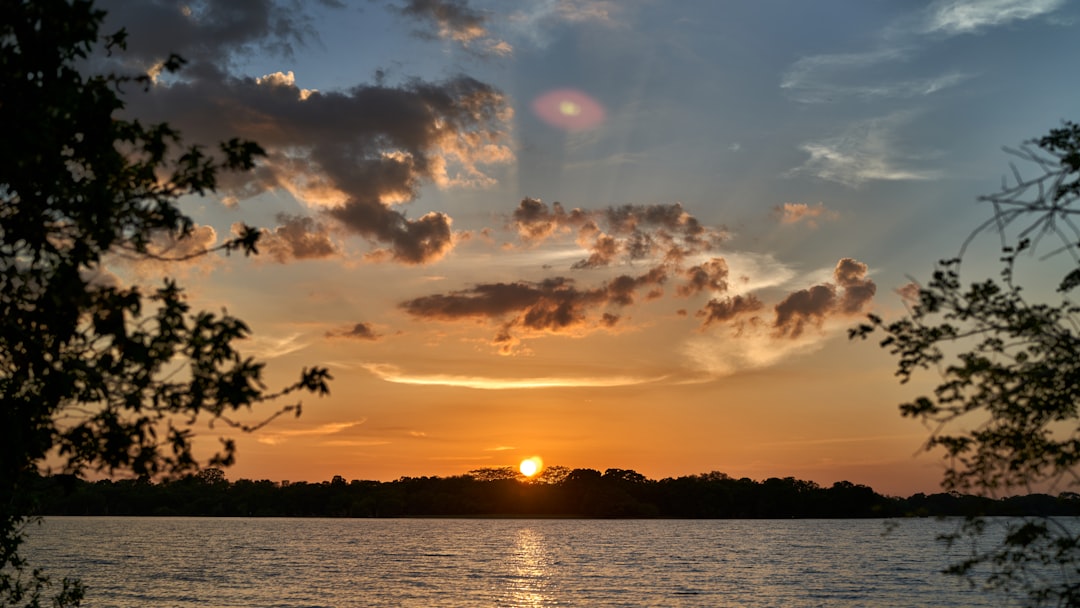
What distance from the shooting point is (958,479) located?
17.5m

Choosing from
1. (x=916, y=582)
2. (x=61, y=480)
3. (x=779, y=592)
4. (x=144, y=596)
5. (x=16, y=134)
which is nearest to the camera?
(x=16, y=134)

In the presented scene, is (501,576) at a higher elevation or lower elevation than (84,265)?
lower

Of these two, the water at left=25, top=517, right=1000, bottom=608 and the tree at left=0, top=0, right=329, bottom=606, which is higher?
the tree at left=0, top=0, right=329, bottom=606

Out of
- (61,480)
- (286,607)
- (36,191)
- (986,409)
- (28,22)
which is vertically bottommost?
(286,607)

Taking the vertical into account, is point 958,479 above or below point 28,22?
below

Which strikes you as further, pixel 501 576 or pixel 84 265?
pixel 501 576

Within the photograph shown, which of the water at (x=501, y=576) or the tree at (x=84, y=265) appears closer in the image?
the tree at (x=84, y=265)

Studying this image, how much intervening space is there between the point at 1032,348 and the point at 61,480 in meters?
16.8

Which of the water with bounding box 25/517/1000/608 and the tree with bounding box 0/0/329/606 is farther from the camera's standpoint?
the water with bounding box 25/517/1000/608

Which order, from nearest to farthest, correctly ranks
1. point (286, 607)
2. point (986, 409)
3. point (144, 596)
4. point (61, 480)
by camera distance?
1. point (61, 480)
2. point (986, 409)
3. point (286, 607)
4. point (144, 596)

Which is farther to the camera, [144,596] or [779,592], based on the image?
[779,592]

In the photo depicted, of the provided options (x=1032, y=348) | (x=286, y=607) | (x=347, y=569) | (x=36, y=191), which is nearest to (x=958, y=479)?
(x=1032, y=348)

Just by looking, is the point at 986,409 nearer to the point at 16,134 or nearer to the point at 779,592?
the point at 16,134

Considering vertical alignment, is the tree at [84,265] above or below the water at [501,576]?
above
